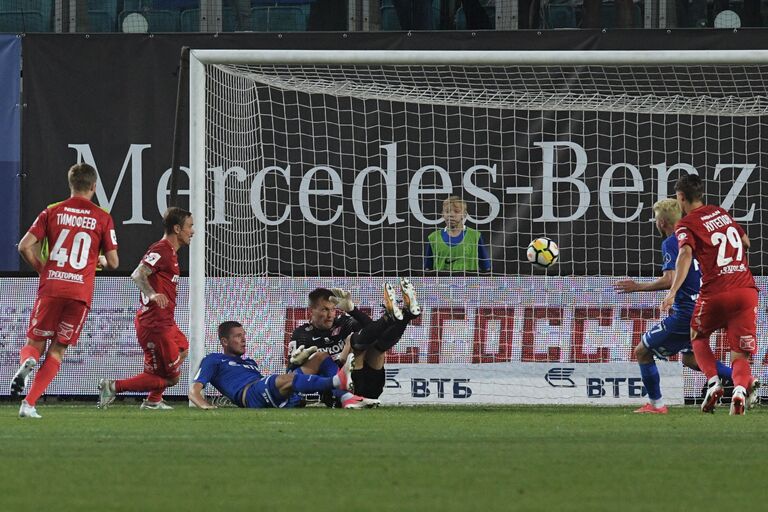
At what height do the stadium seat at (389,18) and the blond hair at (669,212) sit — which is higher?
the stadium seat at (389,18)

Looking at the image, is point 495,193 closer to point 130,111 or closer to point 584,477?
point 130,111

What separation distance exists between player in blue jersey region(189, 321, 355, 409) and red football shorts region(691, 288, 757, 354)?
9.14 feet

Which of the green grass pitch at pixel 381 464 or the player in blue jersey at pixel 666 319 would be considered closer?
the green grass pitch at pixel 381 464

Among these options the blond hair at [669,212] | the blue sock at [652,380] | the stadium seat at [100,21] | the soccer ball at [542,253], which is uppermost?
the stadium seat at [100,21]

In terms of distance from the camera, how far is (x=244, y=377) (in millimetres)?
11414

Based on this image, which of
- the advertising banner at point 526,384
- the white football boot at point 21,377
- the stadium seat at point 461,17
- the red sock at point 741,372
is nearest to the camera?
the white football boot at point 21,377

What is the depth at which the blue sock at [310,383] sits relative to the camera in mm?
11000

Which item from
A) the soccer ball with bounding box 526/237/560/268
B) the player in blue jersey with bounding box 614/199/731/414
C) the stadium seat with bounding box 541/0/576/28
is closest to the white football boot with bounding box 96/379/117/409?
the soccer ball with bounding box 526/237/560/268

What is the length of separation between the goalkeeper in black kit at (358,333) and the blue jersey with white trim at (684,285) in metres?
1.99

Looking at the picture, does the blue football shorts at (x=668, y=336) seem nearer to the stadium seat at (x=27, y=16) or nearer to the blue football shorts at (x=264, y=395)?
the blue football shorts at (x=264, y=395)

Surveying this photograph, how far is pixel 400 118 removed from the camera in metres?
13.9

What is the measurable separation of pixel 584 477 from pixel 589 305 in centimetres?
737

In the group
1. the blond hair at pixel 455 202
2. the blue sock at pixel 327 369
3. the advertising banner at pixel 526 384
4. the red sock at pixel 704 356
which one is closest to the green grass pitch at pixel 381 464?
the red sock at pixel 704 356

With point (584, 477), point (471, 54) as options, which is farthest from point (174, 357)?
point (584, 477)
